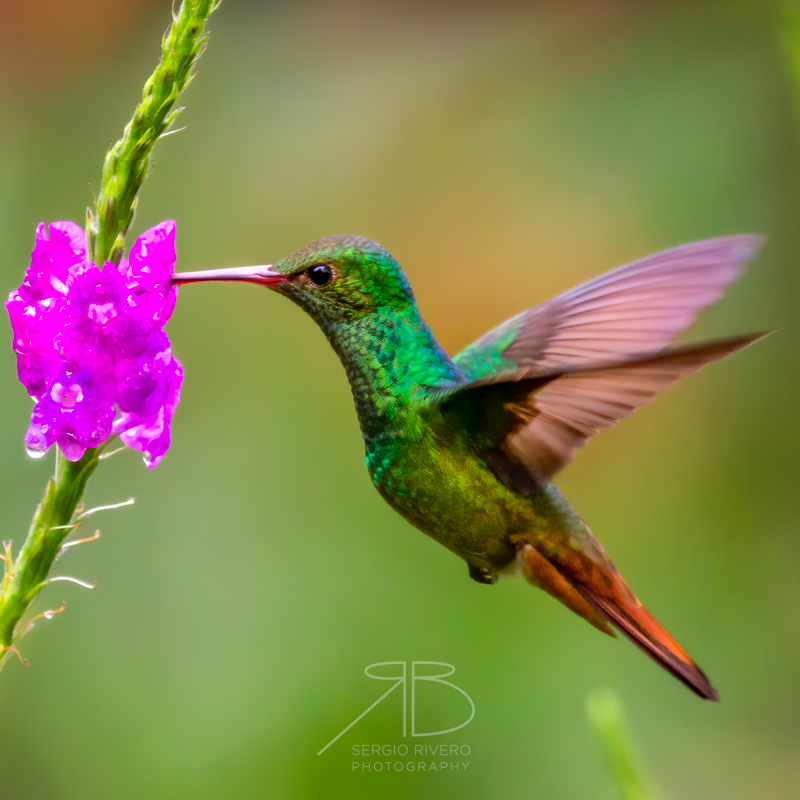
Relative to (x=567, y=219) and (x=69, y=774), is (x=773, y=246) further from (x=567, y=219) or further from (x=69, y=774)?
(x=69, y=774)

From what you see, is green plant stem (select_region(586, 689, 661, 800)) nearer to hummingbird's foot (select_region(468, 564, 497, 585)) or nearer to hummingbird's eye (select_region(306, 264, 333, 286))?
hummingbird's foot (select_region(468, 564, 497, 585))

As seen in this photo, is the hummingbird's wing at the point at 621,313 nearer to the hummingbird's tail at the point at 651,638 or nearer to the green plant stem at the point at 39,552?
the hummingbird's tail at the point at 651,638

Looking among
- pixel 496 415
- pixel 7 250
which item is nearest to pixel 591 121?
pixel 7 250

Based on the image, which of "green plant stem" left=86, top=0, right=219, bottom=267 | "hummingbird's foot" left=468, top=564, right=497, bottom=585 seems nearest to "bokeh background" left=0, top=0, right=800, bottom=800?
"hummingbird's foot" left=468, top=564, right=497, bottom=585

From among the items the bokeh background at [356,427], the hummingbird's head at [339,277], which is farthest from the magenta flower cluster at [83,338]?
the bokeh background at [356,427]

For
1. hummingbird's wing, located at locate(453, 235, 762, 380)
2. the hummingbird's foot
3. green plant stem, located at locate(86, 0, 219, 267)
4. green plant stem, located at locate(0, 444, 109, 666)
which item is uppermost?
green plant stem, located at locate(86, 0, 219, 267)
